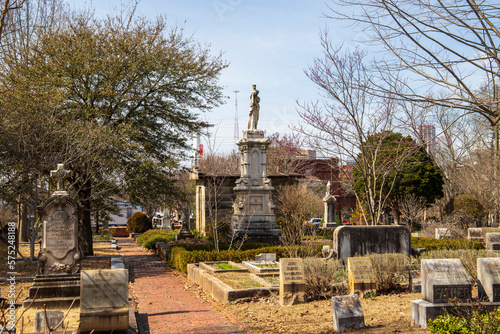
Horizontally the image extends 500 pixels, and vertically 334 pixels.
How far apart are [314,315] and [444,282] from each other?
7.71 feet

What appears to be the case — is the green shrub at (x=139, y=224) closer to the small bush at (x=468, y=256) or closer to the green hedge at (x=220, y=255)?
the green hedge at (x=220, y=255)

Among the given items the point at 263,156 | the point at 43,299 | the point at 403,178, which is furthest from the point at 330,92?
the point at 403,178

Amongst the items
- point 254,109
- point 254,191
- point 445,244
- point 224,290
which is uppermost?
point 254,109

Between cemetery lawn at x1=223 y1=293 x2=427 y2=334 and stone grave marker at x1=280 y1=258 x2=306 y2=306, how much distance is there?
165 millimetres

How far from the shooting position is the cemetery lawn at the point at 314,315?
7319 millimetres

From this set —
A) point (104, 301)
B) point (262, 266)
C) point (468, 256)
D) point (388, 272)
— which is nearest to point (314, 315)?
point (388, 272)

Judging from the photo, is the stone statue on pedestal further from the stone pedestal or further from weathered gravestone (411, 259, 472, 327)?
weathered gravestone (411, 259, 472, 327)

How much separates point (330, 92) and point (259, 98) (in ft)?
21.9

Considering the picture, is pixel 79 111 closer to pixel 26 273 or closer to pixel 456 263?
pixel 26 273

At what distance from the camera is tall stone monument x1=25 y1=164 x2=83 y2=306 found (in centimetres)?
1034

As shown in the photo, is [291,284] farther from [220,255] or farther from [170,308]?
[220,255]

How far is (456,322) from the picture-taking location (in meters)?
5.71

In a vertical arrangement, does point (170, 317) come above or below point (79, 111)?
below

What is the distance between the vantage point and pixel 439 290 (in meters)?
7.26
